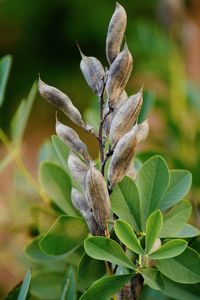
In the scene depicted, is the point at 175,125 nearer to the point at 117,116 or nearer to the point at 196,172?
the point at 196,172

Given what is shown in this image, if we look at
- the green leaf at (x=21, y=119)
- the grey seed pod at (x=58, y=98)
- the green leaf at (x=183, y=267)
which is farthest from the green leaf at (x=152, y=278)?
the green leaf at (x=21, y=119)

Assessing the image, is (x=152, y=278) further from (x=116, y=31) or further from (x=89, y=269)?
(x=116, y=31)

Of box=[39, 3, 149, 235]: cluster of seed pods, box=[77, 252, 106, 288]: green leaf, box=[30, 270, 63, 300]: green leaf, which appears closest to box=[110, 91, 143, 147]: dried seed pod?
box=[39, 3, 149, 235]: cluster of seed pods

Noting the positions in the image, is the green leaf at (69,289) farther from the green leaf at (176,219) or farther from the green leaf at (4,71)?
the green leaf at (4,71)

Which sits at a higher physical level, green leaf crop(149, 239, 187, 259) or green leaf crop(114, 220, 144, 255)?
green leaf crop(114, 220, 144, 255)

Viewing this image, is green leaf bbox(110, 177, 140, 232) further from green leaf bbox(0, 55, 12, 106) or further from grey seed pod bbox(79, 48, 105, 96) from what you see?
green leaf bbox(0, 55, 12, 106)

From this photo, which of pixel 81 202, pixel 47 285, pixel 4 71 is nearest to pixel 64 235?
pixel 81 202

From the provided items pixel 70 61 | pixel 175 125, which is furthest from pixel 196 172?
pixel 70 61

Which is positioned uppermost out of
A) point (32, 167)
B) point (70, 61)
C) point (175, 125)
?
point (175, 125)
